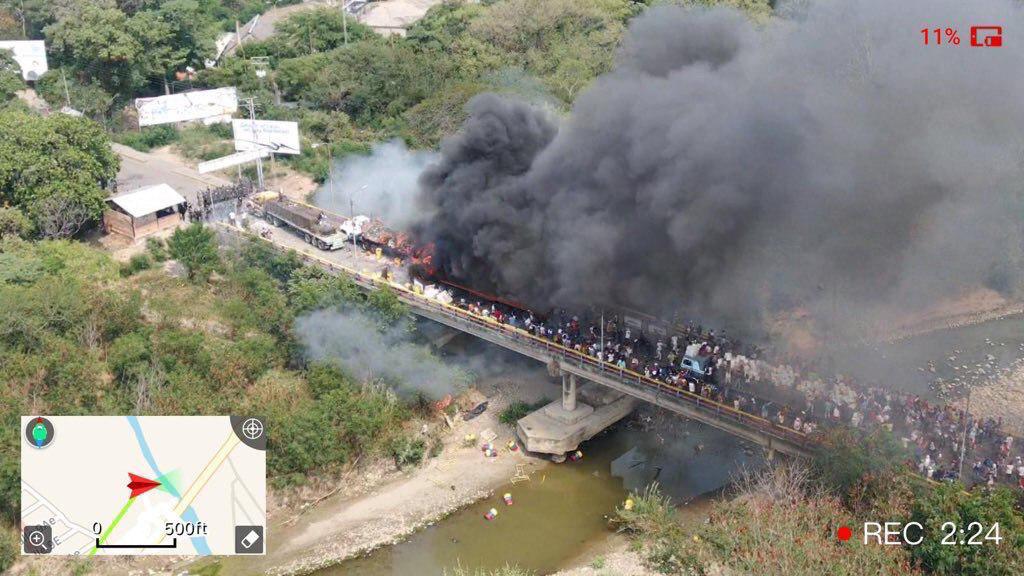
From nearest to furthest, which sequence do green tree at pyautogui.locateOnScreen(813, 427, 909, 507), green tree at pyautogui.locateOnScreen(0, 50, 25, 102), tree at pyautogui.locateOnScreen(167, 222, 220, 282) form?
green tree at pyautogui.locateOnScreen(813, 427, 909, 507) → tree at pyautogui.locateOnScreen(167, 222, 220, 282) → green tree at pyautogui.locateOnScreen(0, 50, 25, 102)

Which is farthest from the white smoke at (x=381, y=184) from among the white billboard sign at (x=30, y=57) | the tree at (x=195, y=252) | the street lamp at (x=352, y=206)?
the white billboard sign at (x=30, y=57)

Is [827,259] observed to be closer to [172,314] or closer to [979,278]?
[979,278]

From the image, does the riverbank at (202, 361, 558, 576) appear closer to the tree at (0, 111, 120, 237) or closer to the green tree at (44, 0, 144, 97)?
the tree at (0, 111, 120, 237)

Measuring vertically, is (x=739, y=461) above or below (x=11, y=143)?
below

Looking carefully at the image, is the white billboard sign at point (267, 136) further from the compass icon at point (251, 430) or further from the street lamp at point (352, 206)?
the compass icon at point (251, 430)

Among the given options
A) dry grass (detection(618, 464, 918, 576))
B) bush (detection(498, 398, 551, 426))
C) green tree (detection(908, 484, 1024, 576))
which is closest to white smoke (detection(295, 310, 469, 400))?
bush (detection(498, 398, 551, 426))

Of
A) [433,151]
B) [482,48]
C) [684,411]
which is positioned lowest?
[684,411]

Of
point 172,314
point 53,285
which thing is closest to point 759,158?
point 172,314
